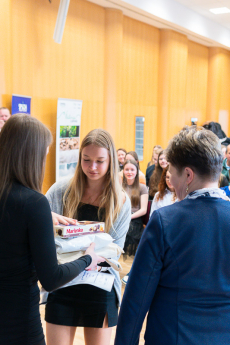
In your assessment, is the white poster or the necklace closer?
the necklace

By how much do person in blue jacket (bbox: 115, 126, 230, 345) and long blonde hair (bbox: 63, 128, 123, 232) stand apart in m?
0.70

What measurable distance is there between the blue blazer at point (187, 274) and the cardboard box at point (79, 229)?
52 cm

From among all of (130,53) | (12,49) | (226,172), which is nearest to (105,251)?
(226,172)

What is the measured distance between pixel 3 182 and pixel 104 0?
24.4 feet

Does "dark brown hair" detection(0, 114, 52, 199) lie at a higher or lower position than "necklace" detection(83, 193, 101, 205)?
higher

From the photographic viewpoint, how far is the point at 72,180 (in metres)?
2.16

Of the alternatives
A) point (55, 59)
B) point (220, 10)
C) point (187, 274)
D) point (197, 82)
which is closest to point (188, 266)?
point (187, 274)

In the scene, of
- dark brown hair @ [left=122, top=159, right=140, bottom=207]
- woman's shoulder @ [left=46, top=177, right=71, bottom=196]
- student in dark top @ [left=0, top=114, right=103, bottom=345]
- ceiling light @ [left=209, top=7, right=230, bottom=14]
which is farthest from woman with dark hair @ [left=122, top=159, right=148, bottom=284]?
ceiling light @ [left=209, top=7, right=230, bottom=14]

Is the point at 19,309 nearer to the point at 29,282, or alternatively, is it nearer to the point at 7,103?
the point at 29,282

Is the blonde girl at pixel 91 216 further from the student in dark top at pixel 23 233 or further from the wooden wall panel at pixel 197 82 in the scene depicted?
the wooden wall panel at pixel 197 82

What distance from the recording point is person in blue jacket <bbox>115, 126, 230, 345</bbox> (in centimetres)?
125

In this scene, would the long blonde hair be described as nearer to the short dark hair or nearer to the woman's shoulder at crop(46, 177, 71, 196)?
the woman's shoulder at crop(46, 177, 71, 196)

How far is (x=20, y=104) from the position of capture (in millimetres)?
6117

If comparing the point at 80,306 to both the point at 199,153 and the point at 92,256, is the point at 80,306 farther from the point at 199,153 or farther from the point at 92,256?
the point at 199,153
